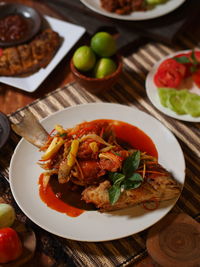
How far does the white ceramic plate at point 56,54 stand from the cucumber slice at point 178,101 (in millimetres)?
1290

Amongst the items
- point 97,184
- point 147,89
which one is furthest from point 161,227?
point 147,89

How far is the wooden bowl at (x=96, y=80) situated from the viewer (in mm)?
3635

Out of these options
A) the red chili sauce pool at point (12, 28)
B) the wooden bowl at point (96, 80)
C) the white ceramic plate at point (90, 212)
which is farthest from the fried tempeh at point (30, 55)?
the white ceramic plate at point (90, 212)

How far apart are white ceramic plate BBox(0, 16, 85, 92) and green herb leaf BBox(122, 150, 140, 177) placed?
1.52m

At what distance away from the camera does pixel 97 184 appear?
2.87 m

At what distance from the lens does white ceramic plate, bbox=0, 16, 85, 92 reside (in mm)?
3932

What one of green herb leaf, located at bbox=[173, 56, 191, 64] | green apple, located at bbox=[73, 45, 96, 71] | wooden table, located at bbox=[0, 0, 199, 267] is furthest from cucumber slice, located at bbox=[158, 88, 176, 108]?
wooden table, located at bbox=[0, 0, 199, 267]

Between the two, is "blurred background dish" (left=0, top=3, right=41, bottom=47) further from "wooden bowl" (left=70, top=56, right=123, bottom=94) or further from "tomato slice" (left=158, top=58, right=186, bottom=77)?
"tomato slice" (left=158, top=58, right=186, bottom=77)

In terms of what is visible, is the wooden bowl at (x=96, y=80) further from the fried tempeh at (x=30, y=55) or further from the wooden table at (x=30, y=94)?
the fried tempeh at (x=30, y=55)

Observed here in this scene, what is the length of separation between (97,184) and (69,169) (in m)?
0.23

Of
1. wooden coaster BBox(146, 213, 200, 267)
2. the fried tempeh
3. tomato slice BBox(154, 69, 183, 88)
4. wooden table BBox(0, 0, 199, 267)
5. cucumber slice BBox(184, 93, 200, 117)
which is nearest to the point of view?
wooden coaster BBox(146, 213, 200, 267)

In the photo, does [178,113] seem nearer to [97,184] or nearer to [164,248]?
[97,184]

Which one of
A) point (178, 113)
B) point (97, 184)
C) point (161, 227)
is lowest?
point (178, 113)

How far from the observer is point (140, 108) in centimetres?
378
